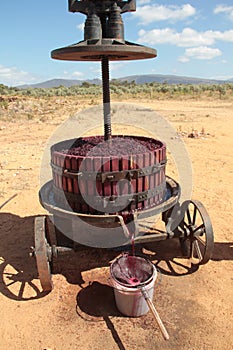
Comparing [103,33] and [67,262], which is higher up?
[103,33]

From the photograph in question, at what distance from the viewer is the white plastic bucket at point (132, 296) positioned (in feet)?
10.3

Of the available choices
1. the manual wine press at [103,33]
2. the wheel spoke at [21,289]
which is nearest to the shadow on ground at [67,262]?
the wheel spoke at [21,289]

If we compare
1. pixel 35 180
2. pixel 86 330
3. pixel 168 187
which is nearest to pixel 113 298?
pixel 86 330

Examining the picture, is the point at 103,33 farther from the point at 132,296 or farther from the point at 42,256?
the point at 132,296

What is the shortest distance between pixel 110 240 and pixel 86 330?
154 cm

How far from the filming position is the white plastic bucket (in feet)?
10.3

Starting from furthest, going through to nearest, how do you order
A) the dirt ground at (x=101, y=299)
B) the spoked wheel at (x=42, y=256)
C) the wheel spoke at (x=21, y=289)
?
the wheel spoke at (x=21, y=289) < the spoked wheel at (x=42, y=256) < the dirt ground at (x=101, y=299)

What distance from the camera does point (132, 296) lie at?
3.20m

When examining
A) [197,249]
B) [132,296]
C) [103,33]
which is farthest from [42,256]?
[103,33]

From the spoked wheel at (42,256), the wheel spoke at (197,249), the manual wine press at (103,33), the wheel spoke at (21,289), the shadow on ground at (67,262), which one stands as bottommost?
the wheel spoke at (21,289)

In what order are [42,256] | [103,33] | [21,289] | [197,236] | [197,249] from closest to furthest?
[42,256] → [103,33] → [21,289] → [197,236] → [197,249]

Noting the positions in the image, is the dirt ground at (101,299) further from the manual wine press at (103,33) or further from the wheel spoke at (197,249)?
the manual wine press at (103,33)

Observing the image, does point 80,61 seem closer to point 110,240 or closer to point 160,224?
point 110,240

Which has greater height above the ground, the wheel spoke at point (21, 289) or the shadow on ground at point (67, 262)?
the shadow on ground at point (67, 262)
